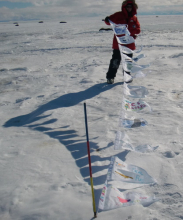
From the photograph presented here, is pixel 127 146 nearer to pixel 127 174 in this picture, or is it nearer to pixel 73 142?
pixel 127 174

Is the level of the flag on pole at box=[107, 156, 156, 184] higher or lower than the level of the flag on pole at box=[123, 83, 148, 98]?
lower

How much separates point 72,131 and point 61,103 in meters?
0.95

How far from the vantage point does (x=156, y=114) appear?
3.18 metres

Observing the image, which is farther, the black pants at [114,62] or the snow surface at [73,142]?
A: the black pants at [114,62]

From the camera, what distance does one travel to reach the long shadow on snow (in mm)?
2139

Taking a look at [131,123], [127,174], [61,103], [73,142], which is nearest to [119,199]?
[127,174]

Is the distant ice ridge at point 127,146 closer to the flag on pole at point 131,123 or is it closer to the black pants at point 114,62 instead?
the flag on pole at point 131,123

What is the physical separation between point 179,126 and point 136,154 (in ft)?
2.94

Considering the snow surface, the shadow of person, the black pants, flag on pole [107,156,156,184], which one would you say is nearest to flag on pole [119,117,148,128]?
the snow surface

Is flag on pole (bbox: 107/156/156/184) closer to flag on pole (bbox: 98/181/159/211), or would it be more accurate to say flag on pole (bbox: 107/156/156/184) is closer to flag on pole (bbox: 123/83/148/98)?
flag on pole (bbox: 98/181/159/211)

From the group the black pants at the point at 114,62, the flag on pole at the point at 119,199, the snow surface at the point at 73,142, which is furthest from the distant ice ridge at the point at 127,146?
the black pants at the point at 114,62

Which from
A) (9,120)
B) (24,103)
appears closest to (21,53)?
(24,103)

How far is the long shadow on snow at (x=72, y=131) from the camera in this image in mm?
2139

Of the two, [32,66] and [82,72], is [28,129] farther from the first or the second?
[32,66]
